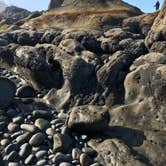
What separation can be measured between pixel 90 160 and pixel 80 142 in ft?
4.93

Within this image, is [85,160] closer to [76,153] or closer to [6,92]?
[76,153]

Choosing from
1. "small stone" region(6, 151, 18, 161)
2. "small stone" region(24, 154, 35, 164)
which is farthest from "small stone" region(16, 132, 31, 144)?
"small stone" region(24, 154, 35, 164)

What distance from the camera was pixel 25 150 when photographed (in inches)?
724

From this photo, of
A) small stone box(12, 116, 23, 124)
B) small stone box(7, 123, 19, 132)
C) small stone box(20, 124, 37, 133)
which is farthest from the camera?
small stone box(12, 116, 23, 124)

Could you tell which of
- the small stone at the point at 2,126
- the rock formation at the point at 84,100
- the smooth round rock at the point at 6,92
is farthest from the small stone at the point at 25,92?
the small stone at the point at 2,126

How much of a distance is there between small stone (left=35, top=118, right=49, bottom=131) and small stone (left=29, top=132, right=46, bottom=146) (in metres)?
0.75

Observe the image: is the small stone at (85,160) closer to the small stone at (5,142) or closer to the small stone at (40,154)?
the small stone at (40,154)

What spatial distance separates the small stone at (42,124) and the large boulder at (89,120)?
4.30ft

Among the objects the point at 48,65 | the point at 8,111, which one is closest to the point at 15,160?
Result: the point at 8,111

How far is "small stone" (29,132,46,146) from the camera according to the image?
61.6ft

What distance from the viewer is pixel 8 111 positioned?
21.7 meters

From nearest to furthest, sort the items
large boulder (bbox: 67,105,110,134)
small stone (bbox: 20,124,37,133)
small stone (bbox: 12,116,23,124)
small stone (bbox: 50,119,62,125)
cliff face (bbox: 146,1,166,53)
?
1. large boulder (bbox: 67,105,110,134)
2. small stone (bbox: 20,124,37,133)
3. small stone (bbox: 50,119,62,125)
4. small stone (bbox: 12,116,23,124)
5. cliff face (bbox: 146,1,166,53)

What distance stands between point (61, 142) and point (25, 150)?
4.87 feet

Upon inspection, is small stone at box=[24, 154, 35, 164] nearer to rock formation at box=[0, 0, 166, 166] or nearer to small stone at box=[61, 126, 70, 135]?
rock formation at box=[0, 0, 166, 166]
